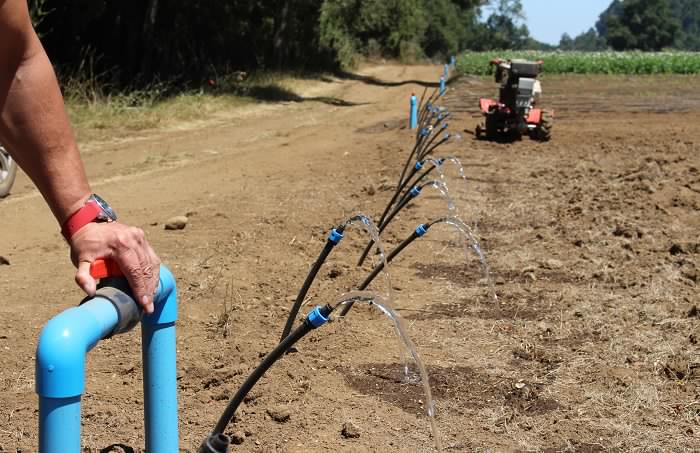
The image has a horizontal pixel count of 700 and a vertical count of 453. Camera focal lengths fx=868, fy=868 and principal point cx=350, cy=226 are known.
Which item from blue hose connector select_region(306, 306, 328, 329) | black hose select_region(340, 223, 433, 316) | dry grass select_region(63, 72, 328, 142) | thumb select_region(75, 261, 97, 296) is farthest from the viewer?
dry grass select_region(63, 72, 328, 142)

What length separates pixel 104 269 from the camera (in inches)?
72.2

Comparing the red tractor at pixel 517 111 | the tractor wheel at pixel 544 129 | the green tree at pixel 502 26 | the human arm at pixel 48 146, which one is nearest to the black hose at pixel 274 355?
the human arm at pixel 48 146

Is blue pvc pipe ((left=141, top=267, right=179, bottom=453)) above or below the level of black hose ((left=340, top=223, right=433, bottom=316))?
above

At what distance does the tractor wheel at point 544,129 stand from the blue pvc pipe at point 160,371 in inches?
505

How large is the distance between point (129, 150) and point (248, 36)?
17106 mm

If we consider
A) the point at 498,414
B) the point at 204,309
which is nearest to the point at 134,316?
the point at 498,414

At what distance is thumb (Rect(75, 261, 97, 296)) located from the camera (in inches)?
68.9

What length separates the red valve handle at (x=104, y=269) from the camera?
1.81m

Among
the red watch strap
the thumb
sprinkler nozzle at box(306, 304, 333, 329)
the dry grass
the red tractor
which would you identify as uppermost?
the red watch strap

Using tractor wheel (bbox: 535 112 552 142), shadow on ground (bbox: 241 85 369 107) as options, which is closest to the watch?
tractor wheel (bbox: 535 112 552 142)

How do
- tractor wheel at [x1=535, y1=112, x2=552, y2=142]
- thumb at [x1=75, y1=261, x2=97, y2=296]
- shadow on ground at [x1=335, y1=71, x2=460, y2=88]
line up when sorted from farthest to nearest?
1. shadow on ground at [x1=335, y1=71, x2=460, y2=88]
2. tractor wheel at [x1=535, y1=112, x2=552, y2=142]
3. thumb at [x1=75, y1=261, x2=97, y2=296]

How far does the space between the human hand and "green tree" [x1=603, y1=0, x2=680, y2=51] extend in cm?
15124

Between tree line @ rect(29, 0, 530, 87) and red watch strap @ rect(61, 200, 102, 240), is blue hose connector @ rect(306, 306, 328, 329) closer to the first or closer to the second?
red watch strap @ rect(61, 200, 102, 240)

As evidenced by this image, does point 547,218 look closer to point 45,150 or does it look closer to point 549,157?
point 549,157
